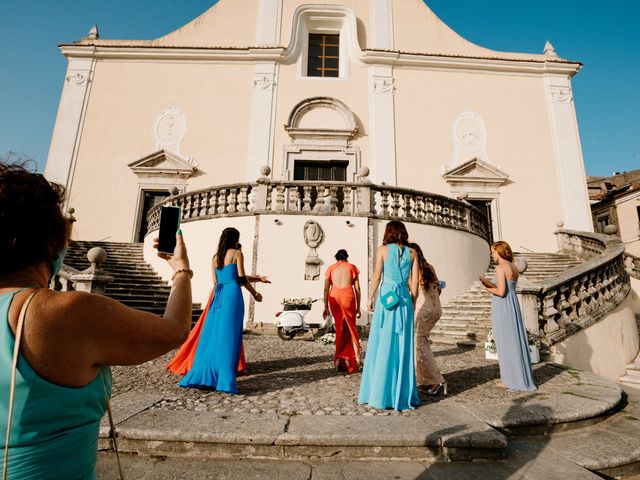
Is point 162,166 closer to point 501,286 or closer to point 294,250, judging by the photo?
point 294,250

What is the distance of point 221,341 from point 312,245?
15.3ft

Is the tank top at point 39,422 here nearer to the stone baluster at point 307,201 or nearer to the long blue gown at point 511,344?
the long blue gown at point 511,344

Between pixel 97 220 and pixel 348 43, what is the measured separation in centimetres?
1266

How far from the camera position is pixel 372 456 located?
2.41m

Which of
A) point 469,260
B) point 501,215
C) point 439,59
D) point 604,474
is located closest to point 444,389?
point 604,474

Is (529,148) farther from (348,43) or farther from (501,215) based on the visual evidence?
(348,43)

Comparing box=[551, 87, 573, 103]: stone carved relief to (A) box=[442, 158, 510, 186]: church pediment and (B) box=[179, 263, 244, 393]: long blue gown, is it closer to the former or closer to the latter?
(A) box=[442, 158, 510, 186]: church pediment

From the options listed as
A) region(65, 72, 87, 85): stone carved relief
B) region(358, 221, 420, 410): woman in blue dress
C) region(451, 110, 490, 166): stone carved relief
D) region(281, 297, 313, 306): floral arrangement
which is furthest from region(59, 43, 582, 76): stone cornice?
region(358, 221, 420, 410): woman in blue dress

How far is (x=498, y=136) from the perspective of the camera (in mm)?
15008

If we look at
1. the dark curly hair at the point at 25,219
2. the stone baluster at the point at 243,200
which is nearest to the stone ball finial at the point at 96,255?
the stone baluster at the point at 243,200

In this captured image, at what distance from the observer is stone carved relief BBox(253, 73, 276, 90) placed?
14953mm

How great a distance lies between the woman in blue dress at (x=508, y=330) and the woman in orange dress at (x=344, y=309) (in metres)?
1.70

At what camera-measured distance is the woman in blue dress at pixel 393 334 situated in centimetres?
330

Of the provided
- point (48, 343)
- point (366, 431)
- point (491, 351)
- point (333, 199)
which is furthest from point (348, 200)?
point (48, 343)
